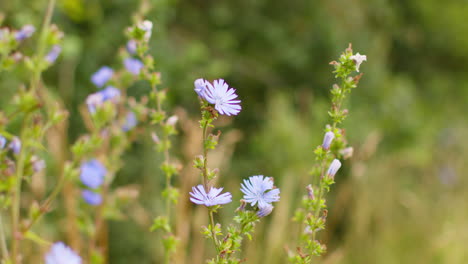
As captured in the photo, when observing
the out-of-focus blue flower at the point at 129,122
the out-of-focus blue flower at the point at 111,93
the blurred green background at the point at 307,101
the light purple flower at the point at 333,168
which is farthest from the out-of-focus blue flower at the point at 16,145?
the blurred green background at the point at 307,101

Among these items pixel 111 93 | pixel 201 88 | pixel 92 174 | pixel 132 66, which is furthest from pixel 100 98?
pixel 201 88

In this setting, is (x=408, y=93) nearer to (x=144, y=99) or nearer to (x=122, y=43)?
(x=122, y=43)

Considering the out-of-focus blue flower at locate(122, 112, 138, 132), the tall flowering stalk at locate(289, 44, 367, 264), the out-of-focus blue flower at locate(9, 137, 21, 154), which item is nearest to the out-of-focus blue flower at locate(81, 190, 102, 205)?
the out-of-focus blue flower at locate(122, 112, 138, 132)

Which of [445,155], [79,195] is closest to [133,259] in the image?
[79,195]

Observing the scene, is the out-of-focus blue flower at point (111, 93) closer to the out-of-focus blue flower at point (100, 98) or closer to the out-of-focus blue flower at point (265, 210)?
the out-of-focus blue flower at point (100, 98)

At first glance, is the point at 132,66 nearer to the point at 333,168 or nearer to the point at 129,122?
the point at 129,122
